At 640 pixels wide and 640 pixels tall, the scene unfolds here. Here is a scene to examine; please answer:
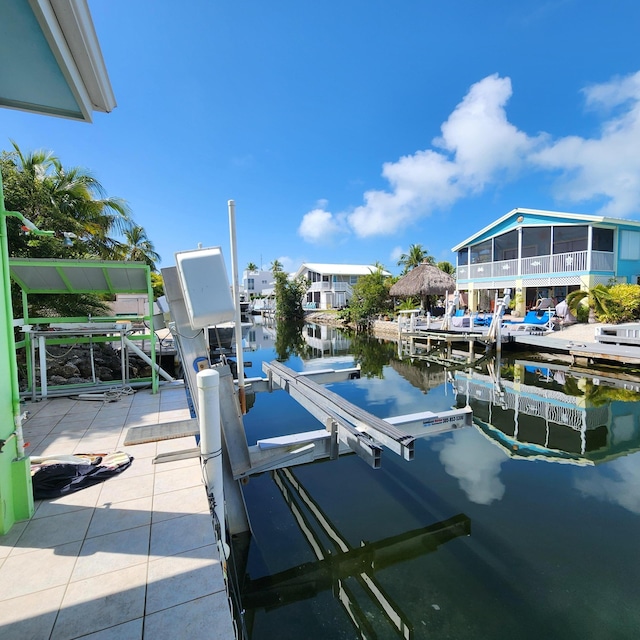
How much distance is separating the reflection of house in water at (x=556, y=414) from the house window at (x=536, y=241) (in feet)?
36.5

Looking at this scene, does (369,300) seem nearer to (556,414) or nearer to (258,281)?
(556,414)

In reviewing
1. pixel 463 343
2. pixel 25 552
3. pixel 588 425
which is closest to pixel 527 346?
pixel 463 343

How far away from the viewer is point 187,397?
6.31 metres

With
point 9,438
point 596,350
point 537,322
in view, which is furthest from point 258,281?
point 9,438

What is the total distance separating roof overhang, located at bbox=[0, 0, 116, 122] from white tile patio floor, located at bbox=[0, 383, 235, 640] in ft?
11.2

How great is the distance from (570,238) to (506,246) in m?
3.76

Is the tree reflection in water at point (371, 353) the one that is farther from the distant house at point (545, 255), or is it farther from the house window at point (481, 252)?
the house window at point (481, 252)

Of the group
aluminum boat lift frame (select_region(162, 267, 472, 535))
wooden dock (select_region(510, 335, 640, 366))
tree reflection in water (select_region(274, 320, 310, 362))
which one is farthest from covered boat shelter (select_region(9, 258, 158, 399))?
wooden dock (select_region(510, 335, 640, 366))

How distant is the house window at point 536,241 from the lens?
20281 mm

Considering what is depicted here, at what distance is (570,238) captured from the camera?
63.1 ft

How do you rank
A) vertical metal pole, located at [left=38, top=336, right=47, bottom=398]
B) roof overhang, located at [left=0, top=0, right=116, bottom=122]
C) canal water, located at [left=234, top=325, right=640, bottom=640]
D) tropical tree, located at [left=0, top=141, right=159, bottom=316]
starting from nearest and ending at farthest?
roof overhang, located at [left=0, top=0, right=116, bottom=122] → canal water, located at [left=234, top=325, right=640, bottom=640] → vertical metal pole, located at [left=38, top=336, right=47, bottom=398] → tropical tree, located at [left=0, top=141, right=159, bottom=316]

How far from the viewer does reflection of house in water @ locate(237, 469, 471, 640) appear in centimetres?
298

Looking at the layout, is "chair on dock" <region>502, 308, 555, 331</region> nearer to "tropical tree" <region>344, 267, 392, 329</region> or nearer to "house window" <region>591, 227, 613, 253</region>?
"house window" <region>591, 227, 613, 253</region>

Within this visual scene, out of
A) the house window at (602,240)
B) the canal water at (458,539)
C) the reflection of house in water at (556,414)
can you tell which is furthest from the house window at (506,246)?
the canal water at (458,539)
